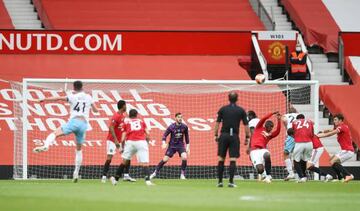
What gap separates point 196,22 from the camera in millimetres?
37625

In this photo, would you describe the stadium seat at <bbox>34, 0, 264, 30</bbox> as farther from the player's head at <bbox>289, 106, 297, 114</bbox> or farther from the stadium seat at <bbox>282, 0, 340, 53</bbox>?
the player's head at <bbox>289, 106, 297, 114</bbox>

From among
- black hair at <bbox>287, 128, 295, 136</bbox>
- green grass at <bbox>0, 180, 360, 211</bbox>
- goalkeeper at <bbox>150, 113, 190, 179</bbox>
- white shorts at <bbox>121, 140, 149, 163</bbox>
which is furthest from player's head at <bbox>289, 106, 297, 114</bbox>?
green grass at <bbox>0, 180, 360, 211</bbox>

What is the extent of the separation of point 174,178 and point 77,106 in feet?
24.7

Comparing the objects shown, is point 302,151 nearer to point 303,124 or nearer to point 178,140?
point 303,124

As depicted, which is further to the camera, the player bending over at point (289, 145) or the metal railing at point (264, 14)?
the metal railing at point (264, 14)

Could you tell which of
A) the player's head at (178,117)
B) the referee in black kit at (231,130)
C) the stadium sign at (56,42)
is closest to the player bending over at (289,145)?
the player's head at (178,117)

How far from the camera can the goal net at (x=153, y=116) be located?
3028cm

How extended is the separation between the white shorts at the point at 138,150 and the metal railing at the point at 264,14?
14071mm

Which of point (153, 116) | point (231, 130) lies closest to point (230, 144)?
point (231, 130)

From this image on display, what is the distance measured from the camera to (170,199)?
1788 cm

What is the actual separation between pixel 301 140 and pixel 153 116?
212 inches

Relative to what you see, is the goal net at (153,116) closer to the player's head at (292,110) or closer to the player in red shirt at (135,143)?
the player's head at (292,110)

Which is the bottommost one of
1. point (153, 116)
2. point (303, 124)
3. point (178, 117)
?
point (303, 124)

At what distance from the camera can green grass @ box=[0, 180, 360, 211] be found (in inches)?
621
